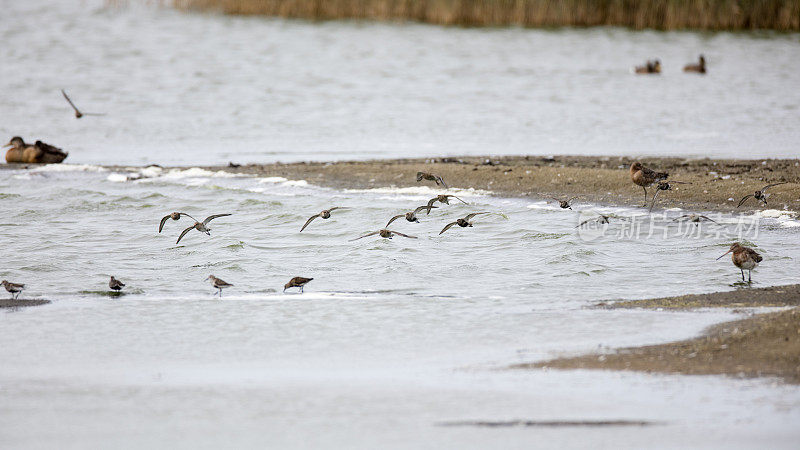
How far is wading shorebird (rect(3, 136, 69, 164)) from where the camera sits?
58.0 ft

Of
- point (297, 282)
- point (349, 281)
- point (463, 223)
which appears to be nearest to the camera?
point (297, 282)

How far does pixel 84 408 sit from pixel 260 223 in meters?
6.78

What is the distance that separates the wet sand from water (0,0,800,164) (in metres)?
9.66

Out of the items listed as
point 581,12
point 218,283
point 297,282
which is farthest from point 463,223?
point 581,12

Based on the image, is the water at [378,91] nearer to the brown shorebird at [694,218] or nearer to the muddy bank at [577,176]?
the muddy bank at [577,176]

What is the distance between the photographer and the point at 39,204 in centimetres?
1470

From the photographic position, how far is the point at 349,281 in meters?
10.2

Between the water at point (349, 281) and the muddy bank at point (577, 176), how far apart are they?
567 millimetres

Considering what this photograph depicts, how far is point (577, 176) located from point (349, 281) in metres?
5.70

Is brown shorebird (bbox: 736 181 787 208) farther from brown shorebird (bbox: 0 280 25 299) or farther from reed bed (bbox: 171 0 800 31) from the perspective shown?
reed bed (bbox: 171 0 800 31)

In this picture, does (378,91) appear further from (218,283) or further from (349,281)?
(218,283)

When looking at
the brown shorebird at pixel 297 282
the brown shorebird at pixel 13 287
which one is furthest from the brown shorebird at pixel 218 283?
the brown shorebird at pixel 13 287

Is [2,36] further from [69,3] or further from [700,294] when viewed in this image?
[700,294]

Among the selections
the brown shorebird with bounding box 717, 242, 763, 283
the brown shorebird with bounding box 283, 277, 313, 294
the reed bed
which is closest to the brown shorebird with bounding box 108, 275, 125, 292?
the brown shorebird with bounding box 283, 277, 313, 294
